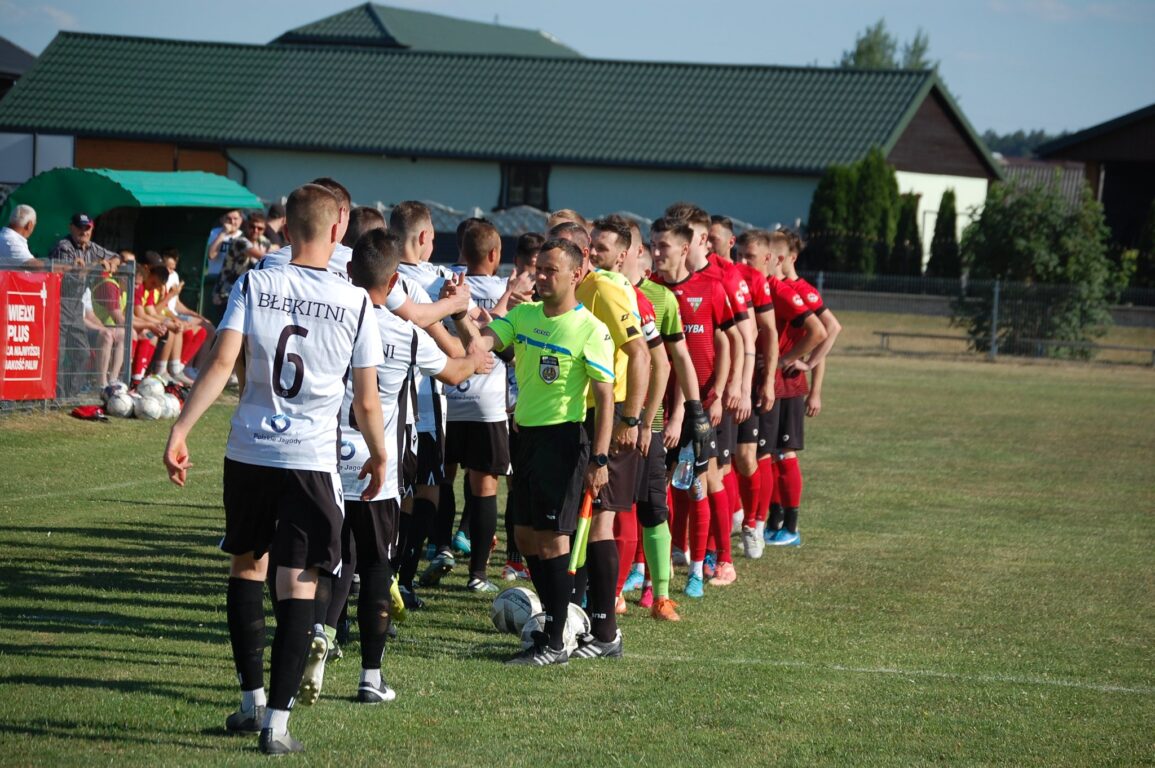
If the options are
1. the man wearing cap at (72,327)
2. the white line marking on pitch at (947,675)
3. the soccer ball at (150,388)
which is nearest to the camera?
the white line marking on pitch at (947,675)

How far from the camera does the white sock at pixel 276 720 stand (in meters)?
5.05

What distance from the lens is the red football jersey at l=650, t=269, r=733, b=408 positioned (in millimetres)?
8367

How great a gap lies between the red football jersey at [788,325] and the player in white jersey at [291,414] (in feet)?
18.4

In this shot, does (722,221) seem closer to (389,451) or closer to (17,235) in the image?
(389,451)

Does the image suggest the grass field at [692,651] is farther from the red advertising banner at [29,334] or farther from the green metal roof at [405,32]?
the green metal roof at [405,32]

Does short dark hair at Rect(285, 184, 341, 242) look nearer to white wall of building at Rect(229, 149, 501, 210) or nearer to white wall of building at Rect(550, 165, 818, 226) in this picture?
white wall of building at Rect(550, 165, 818, 226)

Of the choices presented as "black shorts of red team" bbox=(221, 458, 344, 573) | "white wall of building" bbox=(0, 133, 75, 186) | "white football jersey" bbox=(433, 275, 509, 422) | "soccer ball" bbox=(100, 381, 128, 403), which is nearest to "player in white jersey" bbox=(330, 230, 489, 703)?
"black shorts of red team" bbox=(221, 458, 344, 573)

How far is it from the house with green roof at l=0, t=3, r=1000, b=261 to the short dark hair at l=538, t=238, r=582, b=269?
120 ft

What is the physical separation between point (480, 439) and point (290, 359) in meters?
3.27

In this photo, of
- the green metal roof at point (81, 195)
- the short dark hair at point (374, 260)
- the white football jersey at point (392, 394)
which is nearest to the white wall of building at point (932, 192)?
the green metal roof at point (81, 195)

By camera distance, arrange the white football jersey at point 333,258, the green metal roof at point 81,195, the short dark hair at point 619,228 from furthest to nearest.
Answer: the green metal roof at point 81,195 → the short dark hair at point 619,228 → the white football jersey at point 333,258

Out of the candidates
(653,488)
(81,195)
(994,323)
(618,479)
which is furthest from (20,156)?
(618,479)

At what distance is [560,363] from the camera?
657 centimetres

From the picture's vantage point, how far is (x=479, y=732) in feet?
18.0
